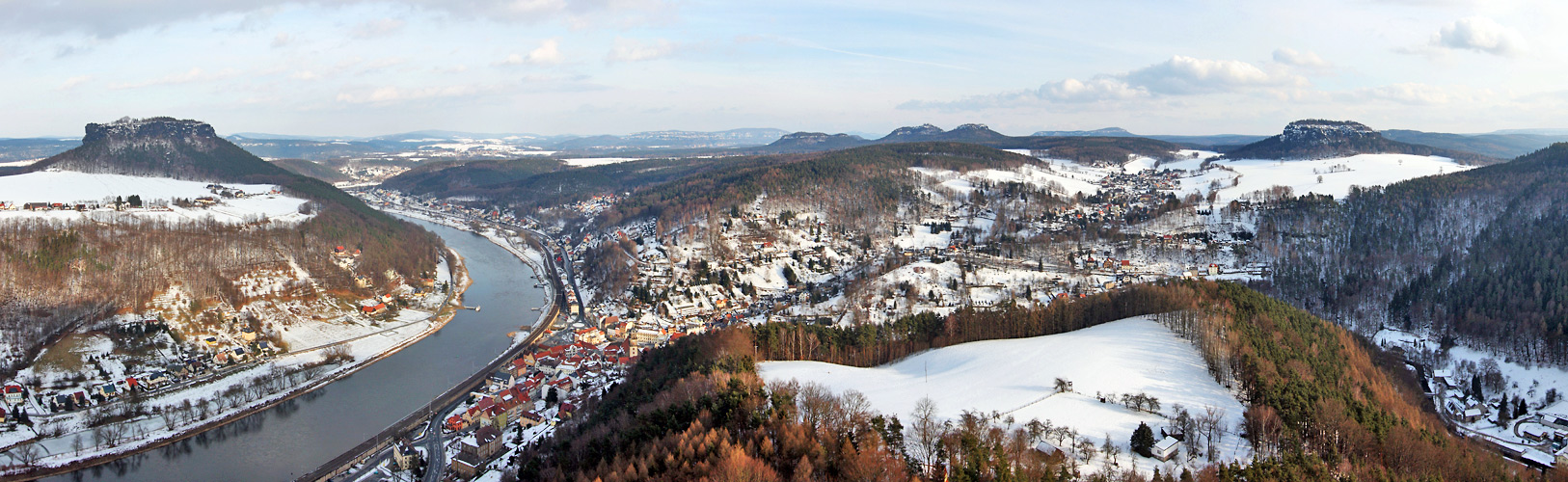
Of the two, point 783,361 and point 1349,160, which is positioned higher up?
point 1349,160

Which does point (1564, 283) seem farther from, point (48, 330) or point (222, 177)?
point (222, 177)

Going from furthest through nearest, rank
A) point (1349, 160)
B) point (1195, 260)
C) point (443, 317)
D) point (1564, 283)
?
point (1349, 160) < point (1195, 260) < point (443, 317) < point (1564, 283)

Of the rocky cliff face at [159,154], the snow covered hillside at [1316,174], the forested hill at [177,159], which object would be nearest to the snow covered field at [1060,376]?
the forested hill at [177,159]

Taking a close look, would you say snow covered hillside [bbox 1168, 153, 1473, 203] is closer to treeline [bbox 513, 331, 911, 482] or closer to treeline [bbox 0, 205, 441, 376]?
treeline [bbox 513, 331, 911, 482]

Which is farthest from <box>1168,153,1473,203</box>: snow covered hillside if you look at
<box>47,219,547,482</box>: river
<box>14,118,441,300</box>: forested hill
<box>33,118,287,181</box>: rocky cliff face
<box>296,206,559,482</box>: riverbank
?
<box>33,118,287,181</box>: rocky cliff face

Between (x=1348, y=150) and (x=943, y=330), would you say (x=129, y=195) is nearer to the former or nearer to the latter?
(x=943, y=330)

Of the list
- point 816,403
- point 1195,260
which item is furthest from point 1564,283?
point 816,403

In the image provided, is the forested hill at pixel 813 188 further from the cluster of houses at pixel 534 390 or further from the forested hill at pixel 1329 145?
the forested hill at pixel 1329 145
